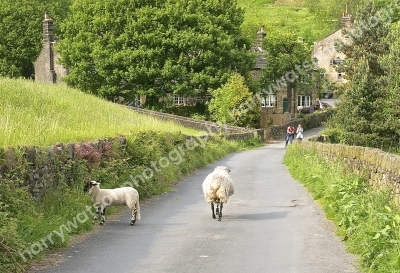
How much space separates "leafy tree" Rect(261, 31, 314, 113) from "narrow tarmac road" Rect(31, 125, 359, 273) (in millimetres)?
51615

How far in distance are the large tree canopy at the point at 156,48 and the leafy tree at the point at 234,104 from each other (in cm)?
168

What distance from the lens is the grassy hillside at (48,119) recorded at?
15048 millimetres

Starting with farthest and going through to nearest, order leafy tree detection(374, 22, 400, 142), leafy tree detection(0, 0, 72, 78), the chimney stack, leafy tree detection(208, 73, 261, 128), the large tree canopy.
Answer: leafy tree detection(0, 0, 72, 78), the chimney stack, the large tree canopy, leafy tree detection(208, 73, 261, 128), leafy tree detection(374, 22, 400, 142)

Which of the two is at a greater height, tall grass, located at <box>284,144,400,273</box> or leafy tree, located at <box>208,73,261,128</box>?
leafy tree, located at <box>208,73,261,128</box>

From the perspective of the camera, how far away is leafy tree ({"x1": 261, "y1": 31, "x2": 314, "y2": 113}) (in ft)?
229

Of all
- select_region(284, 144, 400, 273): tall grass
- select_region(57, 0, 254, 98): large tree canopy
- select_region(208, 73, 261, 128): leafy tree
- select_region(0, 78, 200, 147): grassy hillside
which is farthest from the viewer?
select_region(57, 0, 254, 98): large tree canopy

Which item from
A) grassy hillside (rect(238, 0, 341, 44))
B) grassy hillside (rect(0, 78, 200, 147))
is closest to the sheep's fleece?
grassy hillside (rect(0, 78, 200, 147))

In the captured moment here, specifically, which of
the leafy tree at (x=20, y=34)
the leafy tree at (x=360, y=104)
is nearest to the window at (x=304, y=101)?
the leafy tree at (x=20, y=34)

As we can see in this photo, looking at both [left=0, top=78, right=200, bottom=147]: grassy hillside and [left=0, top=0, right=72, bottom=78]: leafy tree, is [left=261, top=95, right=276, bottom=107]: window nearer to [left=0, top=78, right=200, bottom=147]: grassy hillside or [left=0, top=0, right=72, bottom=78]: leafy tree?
[left=0, top=0, right=72, bottom=78]: leafy tree

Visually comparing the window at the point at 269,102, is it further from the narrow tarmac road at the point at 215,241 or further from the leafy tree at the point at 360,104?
the narrow tarmac road at the point at 215,241

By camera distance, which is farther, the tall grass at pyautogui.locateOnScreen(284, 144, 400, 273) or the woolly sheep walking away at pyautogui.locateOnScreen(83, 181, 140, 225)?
the woolly sheep walking away at pyautogui.locateOnScreen(83, 181, 140, 225)

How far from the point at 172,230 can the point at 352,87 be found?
132ft

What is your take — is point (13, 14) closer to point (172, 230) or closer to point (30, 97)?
point (30, 97)

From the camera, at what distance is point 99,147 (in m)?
17.1
